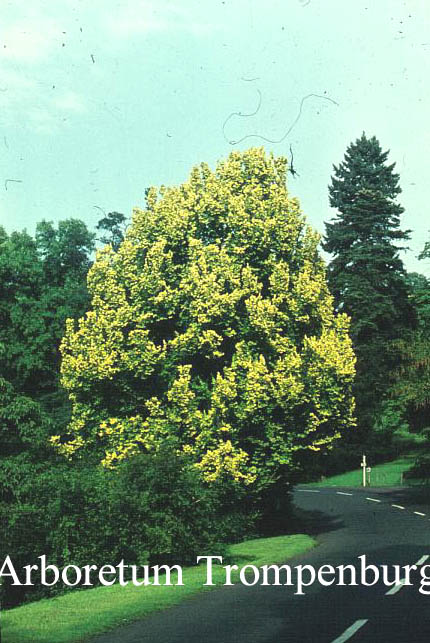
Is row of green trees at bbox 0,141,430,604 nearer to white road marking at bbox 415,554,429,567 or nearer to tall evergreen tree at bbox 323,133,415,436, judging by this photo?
A: white road marking at bbox 415,554,429,567

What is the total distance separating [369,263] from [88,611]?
69068 millimetres

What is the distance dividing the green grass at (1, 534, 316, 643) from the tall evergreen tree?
167 ft

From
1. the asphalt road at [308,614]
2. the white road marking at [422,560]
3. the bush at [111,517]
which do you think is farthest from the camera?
the white road marking at [422,560]

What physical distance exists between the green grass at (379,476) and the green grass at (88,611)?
4410cm

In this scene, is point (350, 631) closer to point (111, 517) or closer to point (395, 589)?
point (395, 589)

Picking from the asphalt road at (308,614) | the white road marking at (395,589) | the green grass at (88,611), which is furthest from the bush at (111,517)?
the white road marking at (395,589)

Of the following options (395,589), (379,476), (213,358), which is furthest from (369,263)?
(395,589)

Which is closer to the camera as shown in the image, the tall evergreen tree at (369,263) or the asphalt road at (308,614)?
the asphalt road at (308,614)

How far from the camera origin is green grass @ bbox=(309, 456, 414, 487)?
206ft

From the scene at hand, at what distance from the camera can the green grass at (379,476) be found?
62.7m

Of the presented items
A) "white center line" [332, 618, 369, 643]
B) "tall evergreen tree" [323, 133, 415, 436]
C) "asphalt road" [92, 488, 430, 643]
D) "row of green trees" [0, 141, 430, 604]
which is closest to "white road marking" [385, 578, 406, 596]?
"asphalt road" [92, 488, 430, 643]

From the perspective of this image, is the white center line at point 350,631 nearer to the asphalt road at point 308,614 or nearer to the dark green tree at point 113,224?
the asphalt road at point 308,614

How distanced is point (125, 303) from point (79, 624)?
1710 centimetres

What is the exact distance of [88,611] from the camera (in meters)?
14.1
